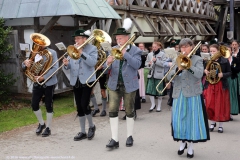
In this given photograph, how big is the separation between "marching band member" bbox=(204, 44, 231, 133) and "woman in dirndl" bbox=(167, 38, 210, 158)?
62.8 inches

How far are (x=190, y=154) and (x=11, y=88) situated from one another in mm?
6547

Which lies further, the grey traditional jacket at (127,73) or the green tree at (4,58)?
the green tree at (4,58)

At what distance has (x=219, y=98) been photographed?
22.0 feet

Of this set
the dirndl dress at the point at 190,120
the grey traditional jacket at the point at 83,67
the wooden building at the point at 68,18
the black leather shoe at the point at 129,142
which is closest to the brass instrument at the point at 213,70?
the dirndl dress at the point at 190,120

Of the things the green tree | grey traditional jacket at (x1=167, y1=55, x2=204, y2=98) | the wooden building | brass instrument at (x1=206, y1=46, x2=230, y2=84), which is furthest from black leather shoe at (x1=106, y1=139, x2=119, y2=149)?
the green tree

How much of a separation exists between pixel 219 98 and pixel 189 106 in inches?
72.7

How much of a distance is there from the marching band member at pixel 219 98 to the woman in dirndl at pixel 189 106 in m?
1.60

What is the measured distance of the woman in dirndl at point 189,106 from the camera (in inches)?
198

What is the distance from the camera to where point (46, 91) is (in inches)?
254

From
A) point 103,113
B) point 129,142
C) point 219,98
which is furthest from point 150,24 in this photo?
point 129,142

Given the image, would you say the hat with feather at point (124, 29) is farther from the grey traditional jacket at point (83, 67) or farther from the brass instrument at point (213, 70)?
the brass instrument at point (213, 70)

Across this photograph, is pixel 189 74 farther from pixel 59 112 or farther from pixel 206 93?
pixel 59 112

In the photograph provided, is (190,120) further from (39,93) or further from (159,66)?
(159,66)

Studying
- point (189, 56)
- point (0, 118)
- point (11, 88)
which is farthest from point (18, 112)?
point (189, 56)
